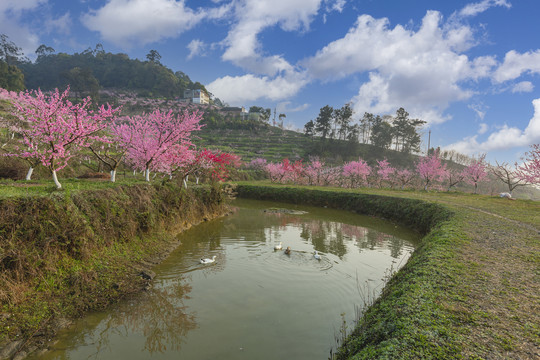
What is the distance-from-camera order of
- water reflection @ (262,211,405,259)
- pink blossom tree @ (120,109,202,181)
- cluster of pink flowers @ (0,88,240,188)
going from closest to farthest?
1. cluster of pink flowers @ (0,88,240,188)
2. water reflection @ (262,211,405,259)
3. pink blossom tree @ (120,109,202,181)

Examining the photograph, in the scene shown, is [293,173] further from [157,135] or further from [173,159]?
[157,135]

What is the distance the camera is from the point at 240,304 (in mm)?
7488

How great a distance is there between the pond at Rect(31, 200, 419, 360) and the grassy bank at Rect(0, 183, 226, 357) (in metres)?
0.59

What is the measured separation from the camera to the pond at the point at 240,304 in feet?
18.5

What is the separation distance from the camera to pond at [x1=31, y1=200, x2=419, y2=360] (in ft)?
18.5

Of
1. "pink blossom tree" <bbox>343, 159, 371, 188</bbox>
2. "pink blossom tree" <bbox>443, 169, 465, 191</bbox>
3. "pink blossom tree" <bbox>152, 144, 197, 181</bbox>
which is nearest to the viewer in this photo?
"pink blossom tree" <bbox>152, 144, 197, 181</bbox>

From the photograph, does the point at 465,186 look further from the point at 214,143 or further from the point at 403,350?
the point at 403,350

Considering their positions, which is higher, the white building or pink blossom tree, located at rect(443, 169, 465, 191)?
the white building

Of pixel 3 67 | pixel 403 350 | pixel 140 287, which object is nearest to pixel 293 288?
pixel 140 287

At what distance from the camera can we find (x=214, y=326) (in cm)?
639

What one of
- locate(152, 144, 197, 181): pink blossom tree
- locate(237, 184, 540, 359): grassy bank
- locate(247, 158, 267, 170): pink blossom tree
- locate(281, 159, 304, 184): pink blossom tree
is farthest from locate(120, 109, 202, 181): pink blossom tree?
locate(247, 158, 267, 170): pink blossom tree

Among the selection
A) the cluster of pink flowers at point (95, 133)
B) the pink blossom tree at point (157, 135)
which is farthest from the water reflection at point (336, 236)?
the pink blossom tree at point (157, 135)

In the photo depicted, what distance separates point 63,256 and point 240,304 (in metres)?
4.92

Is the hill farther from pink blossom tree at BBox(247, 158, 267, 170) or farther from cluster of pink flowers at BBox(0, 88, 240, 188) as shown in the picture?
cluster of pink flowers at BBox(0, 88, 240, 188)
